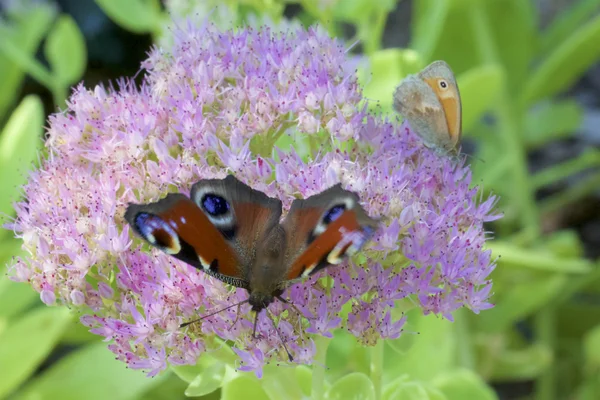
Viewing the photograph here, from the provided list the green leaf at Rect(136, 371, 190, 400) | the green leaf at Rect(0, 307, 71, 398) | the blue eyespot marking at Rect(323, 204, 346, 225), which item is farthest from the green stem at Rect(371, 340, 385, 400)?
the green leaf at Rect(136, 371, 190, 400)

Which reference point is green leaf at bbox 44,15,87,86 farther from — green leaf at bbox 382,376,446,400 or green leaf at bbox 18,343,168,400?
green leaf at bbox 382,376,446,400

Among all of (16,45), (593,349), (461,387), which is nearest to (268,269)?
(461,387)

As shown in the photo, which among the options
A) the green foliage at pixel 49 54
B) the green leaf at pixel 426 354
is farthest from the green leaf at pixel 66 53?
the green leaf at pixel 426 354

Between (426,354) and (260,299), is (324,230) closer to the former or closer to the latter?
(260,299)

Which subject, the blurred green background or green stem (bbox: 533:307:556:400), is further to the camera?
green stem (bbox: 533:307:556:400)

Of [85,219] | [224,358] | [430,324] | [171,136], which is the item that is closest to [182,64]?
[171,136]

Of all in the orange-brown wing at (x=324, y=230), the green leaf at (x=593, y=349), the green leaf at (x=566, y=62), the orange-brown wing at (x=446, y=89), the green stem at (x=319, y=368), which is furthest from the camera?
the green leaf at (x=566, y=62)

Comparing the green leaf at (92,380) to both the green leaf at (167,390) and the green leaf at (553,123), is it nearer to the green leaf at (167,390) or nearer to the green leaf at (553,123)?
the green leaf at (167,390)
